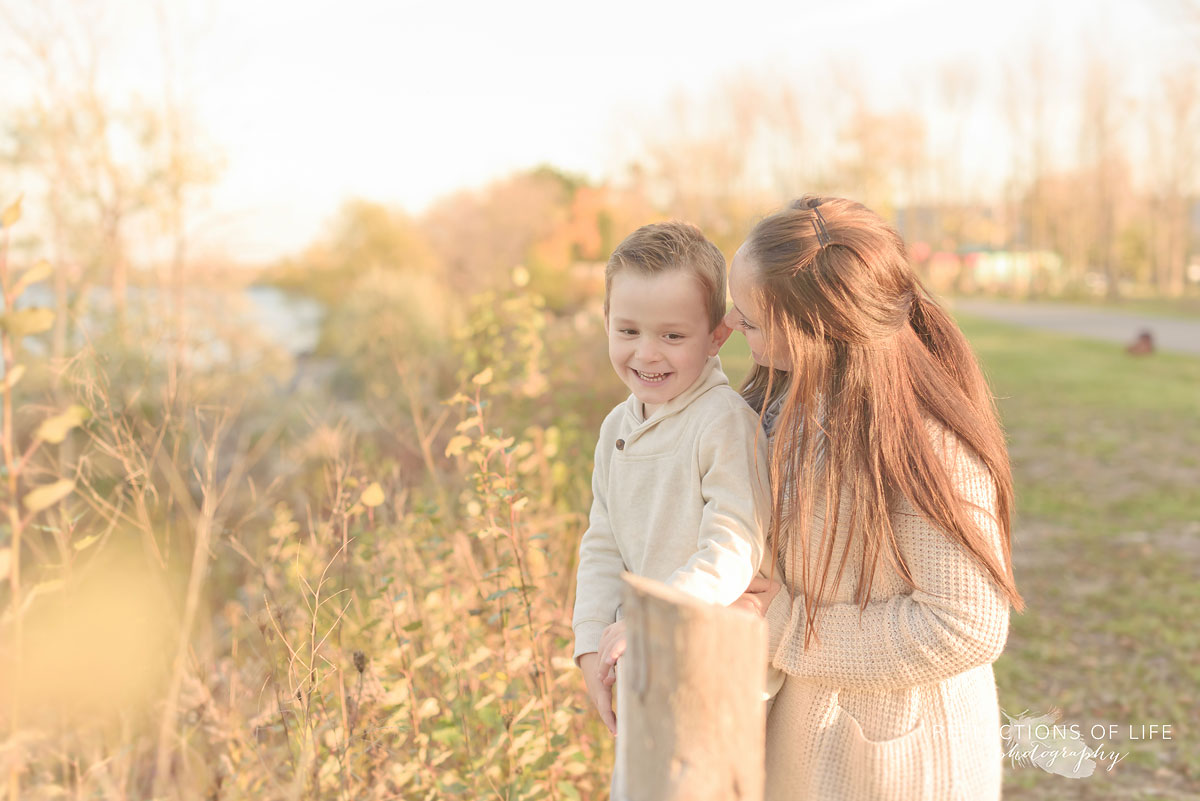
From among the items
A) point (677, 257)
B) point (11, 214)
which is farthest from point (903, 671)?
point (11, 214)

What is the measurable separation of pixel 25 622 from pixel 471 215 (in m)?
23.7

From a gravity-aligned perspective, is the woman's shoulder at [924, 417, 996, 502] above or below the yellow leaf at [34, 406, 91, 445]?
below

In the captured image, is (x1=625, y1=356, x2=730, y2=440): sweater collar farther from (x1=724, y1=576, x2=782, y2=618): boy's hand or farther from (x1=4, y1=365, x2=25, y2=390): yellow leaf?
(x1=4, y1=365, x2=25, y2=390): yellow leaf

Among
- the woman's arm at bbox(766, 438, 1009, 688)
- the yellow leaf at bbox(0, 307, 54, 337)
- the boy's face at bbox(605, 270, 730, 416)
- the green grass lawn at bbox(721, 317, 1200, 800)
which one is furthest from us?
the green grass lawn at bbox(721, 317, 1200, 800)

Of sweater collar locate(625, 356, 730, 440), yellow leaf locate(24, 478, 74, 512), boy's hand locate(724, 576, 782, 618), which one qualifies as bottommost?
boy's hand locate(724, 576, 782, 618)

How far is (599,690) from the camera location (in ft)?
5.09

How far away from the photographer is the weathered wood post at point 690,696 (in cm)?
105

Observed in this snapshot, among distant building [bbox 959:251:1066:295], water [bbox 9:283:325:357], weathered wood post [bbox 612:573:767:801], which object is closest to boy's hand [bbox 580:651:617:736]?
weathered wood post [bbox 612:573:767:801]

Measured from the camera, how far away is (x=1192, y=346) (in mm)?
14641

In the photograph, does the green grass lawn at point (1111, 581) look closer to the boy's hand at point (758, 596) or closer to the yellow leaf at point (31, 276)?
the boy's hand at point (758, 596)

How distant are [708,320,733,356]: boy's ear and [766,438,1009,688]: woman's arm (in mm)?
467

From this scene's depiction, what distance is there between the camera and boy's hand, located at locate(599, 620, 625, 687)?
147cm

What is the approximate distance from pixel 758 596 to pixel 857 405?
37 centimetres

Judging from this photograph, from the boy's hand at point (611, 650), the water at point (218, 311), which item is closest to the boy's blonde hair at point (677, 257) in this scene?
the boy's hand at point (611, 650)
